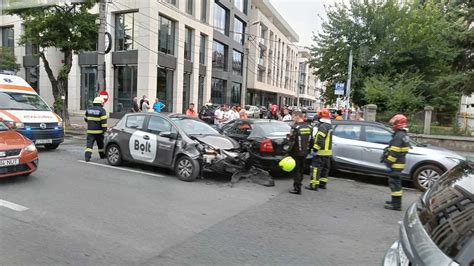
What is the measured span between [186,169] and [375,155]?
14.4ft

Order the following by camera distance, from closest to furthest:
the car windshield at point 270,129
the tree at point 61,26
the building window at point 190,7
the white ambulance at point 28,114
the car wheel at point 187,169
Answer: the car wheel at point 187,169 → the car windshield at point 270,129 → the white ambulance at point 28,114 → the tree at point 61,26 → the building window at point 190,7

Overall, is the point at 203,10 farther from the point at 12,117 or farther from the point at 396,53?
the point at 12,117

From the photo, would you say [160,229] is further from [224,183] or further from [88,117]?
[88,117]

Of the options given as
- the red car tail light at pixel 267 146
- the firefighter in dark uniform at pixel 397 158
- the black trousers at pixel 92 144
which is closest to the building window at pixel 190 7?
the black trousers at pixel 92 144

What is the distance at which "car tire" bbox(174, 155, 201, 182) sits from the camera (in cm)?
745

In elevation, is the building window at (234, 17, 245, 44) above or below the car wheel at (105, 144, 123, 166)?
above

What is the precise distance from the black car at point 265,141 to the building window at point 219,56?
27.8 m

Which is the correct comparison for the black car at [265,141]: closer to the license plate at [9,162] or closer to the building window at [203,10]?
the license plate at [9,162]

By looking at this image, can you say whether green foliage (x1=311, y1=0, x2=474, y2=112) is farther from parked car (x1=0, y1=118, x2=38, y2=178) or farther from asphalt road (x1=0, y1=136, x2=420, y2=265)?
parked car (x1=0, y1=118, x2=38, y2=178)

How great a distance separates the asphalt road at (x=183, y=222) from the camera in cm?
392

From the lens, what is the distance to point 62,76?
55.0 ft

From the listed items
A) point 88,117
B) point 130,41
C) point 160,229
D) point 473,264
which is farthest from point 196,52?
point 473,264

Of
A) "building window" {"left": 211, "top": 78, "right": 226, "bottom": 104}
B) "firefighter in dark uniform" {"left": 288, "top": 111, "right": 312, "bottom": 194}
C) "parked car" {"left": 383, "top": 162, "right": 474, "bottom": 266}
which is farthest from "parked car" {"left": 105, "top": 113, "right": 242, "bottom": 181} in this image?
"building window" {"left": 211, "top": 78, "right": 226, "bottom": 104}

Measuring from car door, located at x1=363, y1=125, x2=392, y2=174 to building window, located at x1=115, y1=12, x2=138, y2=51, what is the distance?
19.8 m
